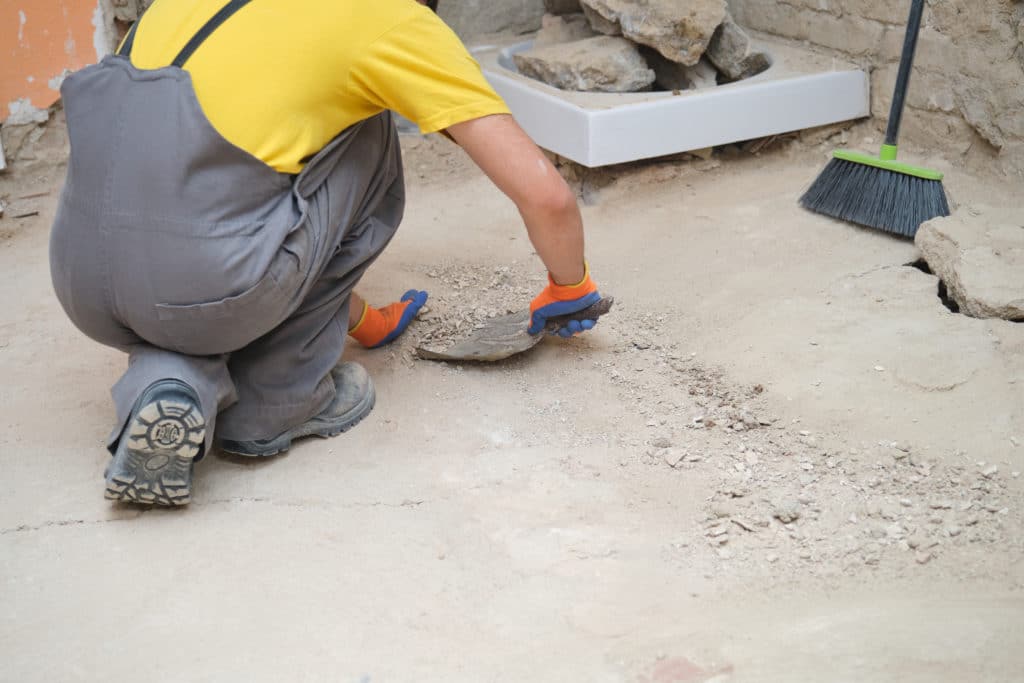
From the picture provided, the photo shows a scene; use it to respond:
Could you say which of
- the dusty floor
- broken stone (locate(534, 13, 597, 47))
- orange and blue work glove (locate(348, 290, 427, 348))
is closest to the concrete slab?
broken stone (locate(534, 13, 597, 47))

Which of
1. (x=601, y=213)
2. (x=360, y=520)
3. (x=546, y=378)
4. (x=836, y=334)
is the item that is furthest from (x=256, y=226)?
(x=601, y=213)

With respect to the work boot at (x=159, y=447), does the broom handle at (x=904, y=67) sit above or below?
above

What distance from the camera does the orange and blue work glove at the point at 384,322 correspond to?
219 centimetres

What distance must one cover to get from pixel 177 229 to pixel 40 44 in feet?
5.06

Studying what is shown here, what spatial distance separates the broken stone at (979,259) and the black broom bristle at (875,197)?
0.30 feet

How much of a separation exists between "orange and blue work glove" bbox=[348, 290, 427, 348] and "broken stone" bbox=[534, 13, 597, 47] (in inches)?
51.0

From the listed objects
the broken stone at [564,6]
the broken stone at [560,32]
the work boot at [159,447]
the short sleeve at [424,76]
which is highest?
the short sleeve at [424,76]

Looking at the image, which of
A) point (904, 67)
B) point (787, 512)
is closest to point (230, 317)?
point (787, 512)

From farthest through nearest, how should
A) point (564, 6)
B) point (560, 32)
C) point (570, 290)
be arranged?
point (564, 6), point (560, 32), point (570, 290)

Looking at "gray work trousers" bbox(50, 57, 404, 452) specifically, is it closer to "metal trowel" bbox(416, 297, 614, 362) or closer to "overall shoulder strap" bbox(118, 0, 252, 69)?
"overall shoulder strap" bbox(118, 0, 252, 69)

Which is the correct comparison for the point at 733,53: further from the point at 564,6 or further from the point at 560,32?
the point at 564,6

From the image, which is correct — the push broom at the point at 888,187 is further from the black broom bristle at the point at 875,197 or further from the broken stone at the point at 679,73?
the broken stone at the point at 679,73

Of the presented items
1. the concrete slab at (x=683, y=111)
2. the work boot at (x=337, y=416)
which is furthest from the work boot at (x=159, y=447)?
the concrete slab at (x=683, y=111)

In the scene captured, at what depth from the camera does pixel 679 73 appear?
3.10 m
